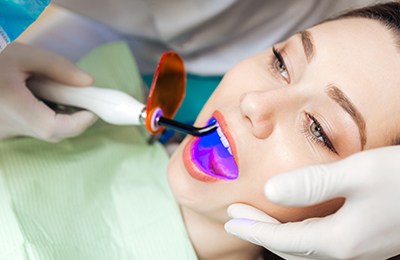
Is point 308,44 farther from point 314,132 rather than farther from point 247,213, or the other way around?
point 247,213

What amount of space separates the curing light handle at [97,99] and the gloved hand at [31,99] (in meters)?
0.02

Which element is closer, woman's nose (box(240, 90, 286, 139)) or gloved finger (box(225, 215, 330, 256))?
gloved finger (box(225, 215, 330, 256))

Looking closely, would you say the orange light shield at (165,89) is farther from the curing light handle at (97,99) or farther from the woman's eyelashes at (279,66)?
the woman's eyelashes at (279,66)

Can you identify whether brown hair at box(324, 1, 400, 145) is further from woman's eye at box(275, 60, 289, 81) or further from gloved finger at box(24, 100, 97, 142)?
gloved finger at box(24, 100, 97, 142)

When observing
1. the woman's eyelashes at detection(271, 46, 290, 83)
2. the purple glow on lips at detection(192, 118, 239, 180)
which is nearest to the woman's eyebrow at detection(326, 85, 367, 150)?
the woman's eyelashes at detection(271, 46, 290, 83)

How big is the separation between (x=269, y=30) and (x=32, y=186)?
2.35 ft

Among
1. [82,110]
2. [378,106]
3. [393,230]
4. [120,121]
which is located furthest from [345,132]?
[82,110]

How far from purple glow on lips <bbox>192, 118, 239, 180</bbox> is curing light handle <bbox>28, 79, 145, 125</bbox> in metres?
0.13

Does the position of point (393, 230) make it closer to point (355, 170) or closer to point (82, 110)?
point (355, 170)

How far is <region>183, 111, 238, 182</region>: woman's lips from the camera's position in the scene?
958mm

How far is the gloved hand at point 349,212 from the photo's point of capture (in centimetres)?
71

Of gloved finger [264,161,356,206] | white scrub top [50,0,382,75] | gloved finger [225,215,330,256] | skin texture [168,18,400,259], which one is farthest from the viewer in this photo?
white scrub top [50,0,382,75]

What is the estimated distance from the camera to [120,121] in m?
1.07

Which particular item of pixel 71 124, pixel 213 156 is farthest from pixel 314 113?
pixel 71 124
